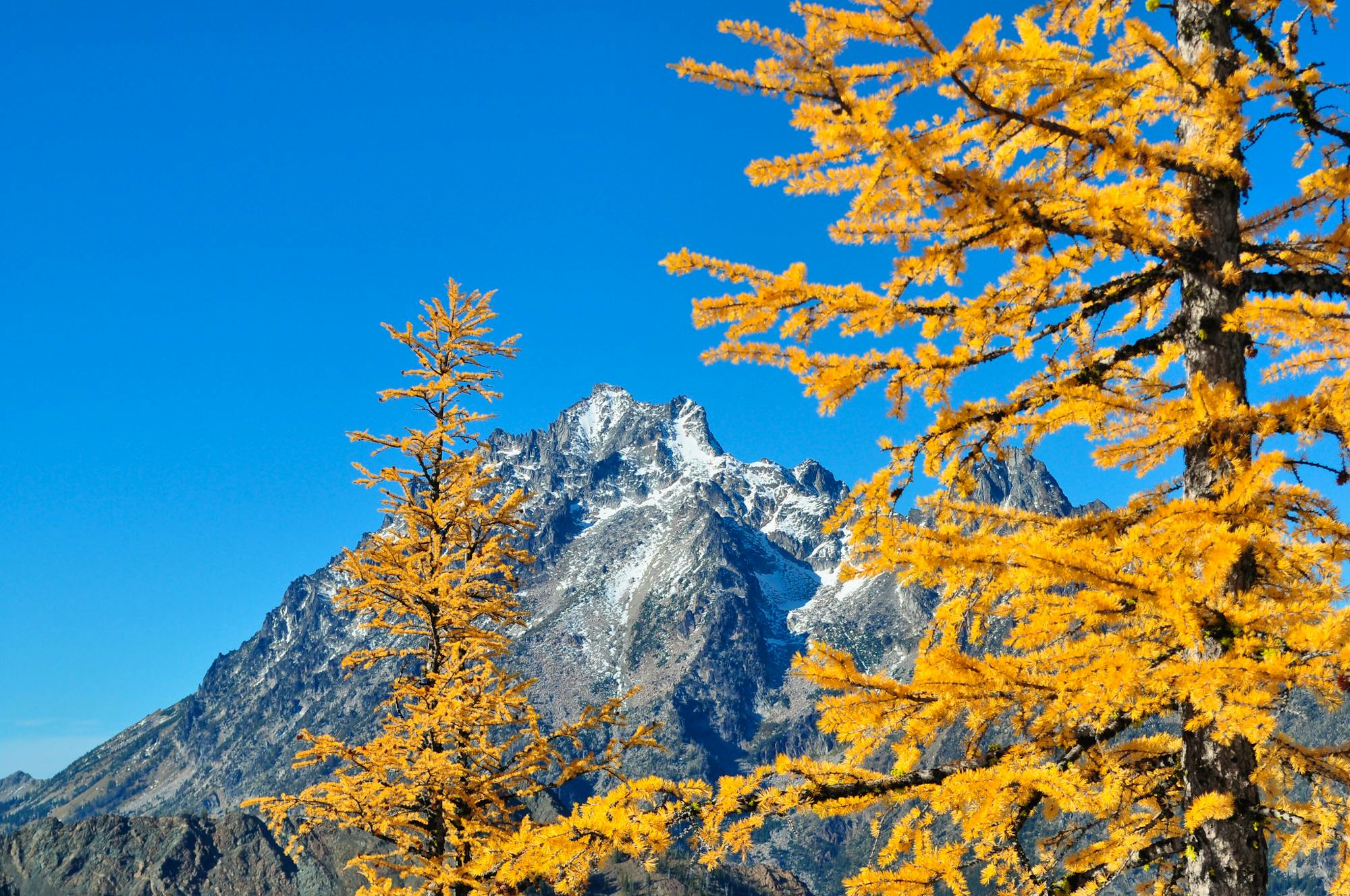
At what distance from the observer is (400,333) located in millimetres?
16656

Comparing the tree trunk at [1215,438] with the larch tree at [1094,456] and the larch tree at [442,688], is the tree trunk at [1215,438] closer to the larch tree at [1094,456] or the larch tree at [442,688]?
the larch tree at [1094,456]

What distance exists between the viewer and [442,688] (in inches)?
567

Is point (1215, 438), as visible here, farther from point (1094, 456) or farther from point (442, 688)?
point (442, 688)

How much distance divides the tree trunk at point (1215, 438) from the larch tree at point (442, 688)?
774cm

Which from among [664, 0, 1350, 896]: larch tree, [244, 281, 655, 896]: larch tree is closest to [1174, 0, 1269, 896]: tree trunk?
[664, 0, 1350, 896]: larch tree

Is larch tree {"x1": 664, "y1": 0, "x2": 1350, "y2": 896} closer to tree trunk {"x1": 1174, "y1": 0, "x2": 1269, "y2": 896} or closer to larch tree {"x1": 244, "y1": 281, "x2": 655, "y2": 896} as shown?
tree trunk {"x1": 1174, "y1": 0, "x2": 1269, "y2": 896}

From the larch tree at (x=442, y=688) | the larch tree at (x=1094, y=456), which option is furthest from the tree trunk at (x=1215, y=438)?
the larch tree at (x=442, y=688)

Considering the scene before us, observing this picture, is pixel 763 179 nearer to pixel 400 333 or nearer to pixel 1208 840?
pixel 1208 840

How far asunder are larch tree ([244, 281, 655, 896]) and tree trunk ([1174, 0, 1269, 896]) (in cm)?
774

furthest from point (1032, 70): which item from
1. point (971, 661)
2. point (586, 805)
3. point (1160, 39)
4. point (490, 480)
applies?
point (490, 480)

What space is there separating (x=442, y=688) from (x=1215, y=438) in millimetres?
11992

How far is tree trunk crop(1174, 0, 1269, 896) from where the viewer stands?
19.7ft

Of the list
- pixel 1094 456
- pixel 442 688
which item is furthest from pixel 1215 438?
pixel 442 688

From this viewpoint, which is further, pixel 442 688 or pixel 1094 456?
pixel 442 688
